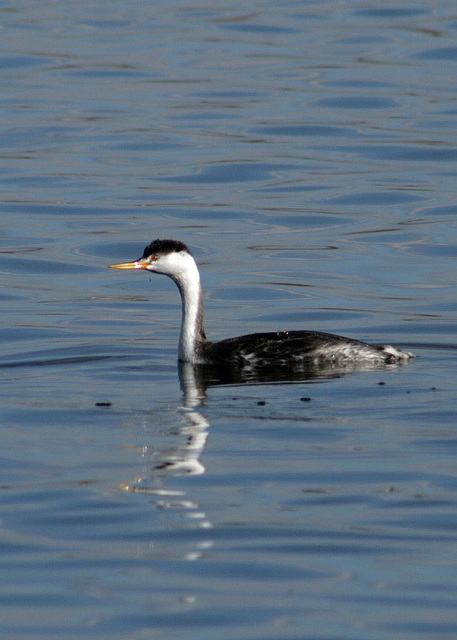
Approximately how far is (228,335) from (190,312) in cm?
169

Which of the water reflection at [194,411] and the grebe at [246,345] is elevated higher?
the grebe at [246,345]

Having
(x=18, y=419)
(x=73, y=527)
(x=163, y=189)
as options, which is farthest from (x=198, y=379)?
(x=163, y=189)

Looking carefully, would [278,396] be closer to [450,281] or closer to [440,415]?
[440,415]

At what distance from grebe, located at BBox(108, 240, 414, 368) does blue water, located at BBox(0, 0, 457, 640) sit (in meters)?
0.39

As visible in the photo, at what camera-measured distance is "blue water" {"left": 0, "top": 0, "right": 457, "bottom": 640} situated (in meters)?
7.45

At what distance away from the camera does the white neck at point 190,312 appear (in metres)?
13.6

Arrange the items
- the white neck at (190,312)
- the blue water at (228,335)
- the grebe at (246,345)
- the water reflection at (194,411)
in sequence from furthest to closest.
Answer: the white neck at (190,312), the grebe at (246,345), the water reflection at (194,411), the blue water at (228,335)

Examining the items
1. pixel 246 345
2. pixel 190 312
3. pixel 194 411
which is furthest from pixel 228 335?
pixel 194 411

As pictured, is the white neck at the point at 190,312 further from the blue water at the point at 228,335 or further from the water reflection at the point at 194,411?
the blue water at the point at 228,335

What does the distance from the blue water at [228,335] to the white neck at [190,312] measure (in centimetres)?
37

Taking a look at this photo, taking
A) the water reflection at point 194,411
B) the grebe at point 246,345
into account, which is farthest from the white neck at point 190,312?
the water reflection at point 194,411

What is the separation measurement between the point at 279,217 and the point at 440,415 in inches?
474

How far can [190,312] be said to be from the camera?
545 inches

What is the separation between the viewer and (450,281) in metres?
18.1
